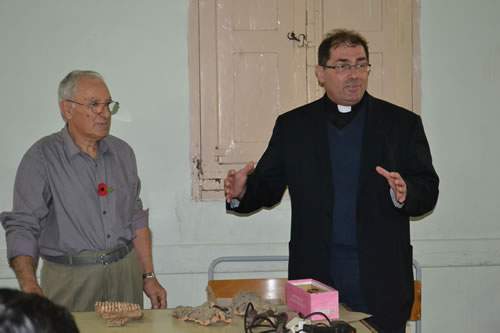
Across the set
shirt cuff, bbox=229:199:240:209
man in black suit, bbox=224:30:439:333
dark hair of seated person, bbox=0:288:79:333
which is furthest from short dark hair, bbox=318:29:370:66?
dark hair of seated person, bbox=0:288:79:333

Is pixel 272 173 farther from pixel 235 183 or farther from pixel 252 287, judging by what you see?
pixel 252 287

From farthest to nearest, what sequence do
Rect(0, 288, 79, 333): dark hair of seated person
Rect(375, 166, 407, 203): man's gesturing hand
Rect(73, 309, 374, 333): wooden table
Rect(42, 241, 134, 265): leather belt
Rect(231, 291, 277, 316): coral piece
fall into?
Rect(42, 241, 134, 265): leather belt
Rect(375, 166, 407, 203): man's gesturing hand
Rect(231, 291, 277, 316): coral piece
Rect(73, 309, 374, 333): wooden table
Rect(0, 288, 79, 333): dark hair of seated person

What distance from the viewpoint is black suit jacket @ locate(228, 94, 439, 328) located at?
2.62 meters

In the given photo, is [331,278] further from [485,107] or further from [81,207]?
[485,107]

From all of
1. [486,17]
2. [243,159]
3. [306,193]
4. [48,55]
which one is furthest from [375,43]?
[48,55]

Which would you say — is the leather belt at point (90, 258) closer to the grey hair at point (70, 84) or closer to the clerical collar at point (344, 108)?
the grey hair at point (70, 84)

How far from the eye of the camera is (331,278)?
2.68 meters

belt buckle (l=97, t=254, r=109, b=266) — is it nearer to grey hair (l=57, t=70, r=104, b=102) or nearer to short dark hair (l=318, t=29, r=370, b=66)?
grey hair (l=57, t=70, r=104, b=102)

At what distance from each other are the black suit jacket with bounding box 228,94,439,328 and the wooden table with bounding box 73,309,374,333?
21.4 inches

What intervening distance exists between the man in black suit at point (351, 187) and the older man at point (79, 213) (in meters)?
0.65

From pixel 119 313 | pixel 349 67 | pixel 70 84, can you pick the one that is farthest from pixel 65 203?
pixel 349 67

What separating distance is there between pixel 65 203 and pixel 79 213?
0.28 ft

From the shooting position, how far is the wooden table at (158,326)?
6.81 feet

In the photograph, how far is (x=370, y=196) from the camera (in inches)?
106
